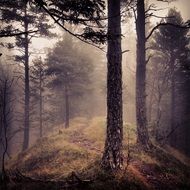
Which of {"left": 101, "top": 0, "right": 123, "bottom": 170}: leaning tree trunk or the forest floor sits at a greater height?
{"left": 101, "top": 0, "right": 123, "bottom": 170}: leaning tree trunk

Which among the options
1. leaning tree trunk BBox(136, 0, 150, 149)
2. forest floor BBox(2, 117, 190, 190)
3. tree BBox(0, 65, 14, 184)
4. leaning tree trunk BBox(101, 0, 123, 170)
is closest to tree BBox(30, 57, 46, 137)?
tree BBox(0, 65, 14, 184)

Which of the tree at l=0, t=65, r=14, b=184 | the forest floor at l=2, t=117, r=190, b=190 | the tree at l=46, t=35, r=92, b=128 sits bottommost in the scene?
the forest floor at l=2, t=117, r=190, b=190

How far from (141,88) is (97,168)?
6.18 m

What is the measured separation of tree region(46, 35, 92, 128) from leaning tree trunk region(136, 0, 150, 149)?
44.7ft

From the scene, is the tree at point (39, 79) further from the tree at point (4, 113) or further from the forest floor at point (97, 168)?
the forest floor at point (97, 168)

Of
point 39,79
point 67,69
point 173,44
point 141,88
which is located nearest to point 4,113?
point 141,88

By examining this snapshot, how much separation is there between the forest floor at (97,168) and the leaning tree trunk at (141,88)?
730 mm

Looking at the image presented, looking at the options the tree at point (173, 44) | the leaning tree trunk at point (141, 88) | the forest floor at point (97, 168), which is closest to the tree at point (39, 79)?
the forest floor at point (97, 168)

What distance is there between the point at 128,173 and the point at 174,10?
2384 cm

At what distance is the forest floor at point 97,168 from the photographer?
10047 mm

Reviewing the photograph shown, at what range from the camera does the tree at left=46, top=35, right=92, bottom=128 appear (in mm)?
28719

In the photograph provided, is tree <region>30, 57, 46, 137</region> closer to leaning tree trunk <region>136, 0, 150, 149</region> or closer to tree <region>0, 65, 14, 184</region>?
tree <region>0, 65, 14, 184</region>

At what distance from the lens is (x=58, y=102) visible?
35.0 m

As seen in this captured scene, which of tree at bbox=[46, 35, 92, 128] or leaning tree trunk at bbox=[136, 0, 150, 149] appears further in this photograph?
tree at bbox=[46, 35, 92, 128]
